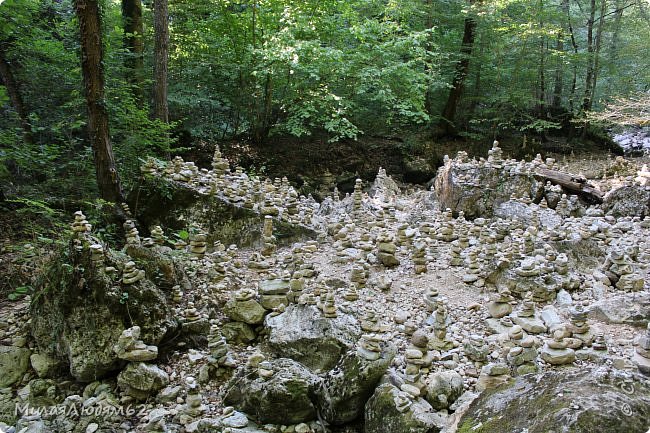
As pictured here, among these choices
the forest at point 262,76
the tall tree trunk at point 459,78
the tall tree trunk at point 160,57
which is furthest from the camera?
the tall tree trunk at point 459,78

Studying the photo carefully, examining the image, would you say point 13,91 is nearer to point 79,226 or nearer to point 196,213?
point 196,213

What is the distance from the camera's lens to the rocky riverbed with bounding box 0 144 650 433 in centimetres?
348

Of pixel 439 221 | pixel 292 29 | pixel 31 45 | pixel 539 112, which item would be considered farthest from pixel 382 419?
pixel 539 112

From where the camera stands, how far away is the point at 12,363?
4.25m

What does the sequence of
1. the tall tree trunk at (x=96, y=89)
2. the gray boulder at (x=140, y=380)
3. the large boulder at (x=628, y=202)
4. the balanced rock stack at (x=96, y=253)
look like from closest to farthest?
1. the gray boulder at (x=140, y=380)
2. the balanced rock stack at (x=96, y=253)
3. the tall tree trunk at (x=96, y=89)
4. the large boulder at (x=628, y=202)

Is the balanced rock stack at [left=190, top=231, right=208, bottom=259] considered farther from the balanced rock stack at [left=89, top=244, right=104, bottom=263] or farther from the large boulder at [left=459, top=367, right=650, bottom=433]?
the large boulder at [left=459, top=367, right=650, bottom=433]

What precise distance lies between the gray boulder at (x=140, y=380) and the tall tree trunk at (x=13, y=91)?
5.43 m

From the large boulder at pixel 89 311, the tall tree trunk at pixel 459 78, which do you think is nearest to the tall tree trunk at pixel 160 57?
A: the large boulder at pixel 89 311

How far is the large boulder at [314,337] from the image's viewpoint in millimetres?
4445

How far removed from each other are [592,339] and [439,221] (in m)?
4.11

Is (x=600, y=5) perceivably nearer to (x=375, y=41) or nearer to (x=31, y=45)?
(x=375, y=41)

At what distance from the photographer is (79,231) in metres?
4.49

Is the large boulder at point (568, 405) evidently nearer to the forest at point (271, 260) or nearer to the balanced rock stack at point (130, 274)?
the forest at point (271, 260)

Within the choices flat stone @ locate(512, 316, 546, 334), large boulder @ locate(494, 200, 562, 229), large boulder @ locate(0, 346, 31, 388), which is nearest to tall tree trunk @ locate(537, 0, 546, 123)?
large boulder @ locate(494, 200, 562, 229)
